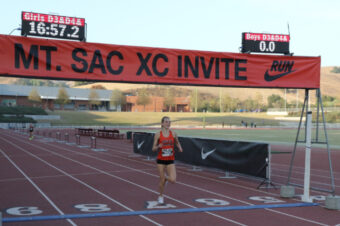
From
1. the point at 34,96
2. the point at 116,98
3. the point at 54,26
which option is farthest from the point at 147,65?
the point at 116,98

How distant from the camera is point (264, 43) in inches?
480

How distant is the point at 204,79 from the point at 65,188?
4.97m

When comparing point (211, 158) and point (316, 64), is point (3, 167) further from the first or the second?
point (316, 64)

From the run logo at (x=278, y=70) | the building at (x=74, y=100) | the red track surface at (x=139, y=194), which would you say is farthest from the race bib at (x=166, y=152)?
the building at (x=74, y=100)

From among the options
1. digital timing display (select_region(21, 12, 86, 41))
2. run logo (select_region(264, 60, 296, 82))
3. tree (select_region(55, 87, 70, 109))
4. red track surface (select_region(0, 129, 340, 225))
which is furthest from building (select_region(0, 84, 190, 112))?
run logo (select_region(264, 60, 296, 82))

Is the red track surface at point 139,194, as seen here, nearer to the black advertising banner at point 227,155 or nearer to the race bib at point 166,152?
the black advertising banner at point 227,155

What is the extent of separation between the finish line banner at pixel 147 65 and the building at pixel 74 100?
107 meters

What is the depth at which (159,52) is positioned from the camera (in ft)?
33.7

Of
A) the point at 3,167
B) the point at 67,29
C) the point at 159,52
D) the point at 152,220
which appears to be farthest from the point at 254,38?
the point at 3,167

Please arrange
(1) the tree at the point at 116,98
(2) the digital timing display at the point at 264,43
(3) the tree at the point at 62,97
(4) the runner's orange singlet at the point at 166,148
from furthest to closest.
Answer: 1. (1) the tree at the point at 116,98
2. (3) the tree at the point at 62,97
3. (2) the digital timing display at the point at 264,43
4. (4) the runner's orange singlet at the point at 166,148

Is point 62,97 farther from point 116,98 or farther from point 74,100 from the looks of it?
point 116,98

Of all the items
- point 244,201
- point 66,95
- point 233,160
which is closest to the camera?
point 244,201

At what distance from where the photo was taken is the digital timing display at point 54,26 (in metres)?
11.2

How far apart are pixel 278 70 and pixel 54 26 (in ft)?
23.0
